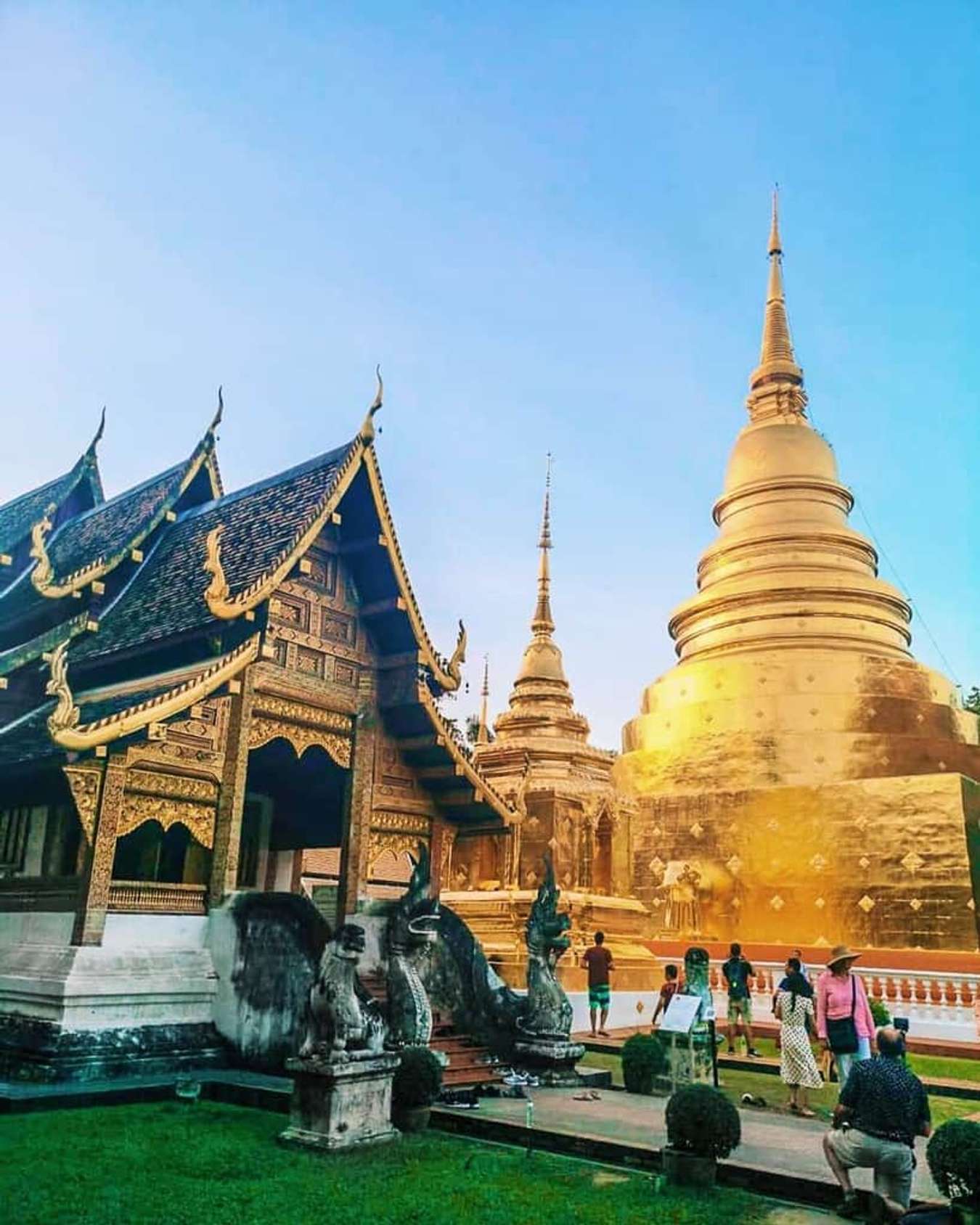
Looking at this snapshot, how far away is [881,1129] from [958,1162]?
1.38 ft

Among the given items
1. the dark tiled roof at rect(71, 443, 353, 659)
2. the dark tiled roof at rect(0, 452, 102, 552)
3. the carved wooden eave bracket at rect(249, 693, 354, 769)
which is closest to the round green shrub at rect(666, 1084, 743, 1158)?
Result: the carved wooden eave bracket at rect(249, 693, 354, 769)

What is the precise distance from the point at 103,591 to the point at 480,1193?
8.14m

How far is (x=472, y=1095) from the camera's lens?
8602 mm

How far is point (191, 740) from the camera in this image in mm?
9398

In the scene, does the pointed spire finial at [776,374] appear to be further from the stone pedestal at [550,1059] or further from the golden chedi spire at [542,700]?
the stone pedestal at [550,1059]

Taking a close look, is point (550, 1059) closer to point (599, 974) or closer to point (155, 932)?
point (155, 932)

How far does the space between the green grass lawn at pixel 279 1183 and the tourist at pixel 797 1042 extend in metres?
3.28

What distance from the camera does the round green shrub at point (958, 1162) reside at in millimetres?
4988

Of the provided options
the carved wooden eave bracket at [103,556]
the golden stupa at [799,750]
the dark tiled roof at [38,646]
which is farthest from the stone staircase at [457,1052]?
the golden stupa at [799,750]

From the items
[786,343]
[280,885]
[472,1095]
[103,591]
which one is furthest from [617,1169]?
[786,343]

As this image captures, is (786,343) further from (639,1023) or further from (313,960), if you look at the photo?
(313,960)

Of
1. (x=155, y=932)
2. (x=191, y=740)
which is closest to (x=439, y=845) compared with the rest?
(x=191, y=740)

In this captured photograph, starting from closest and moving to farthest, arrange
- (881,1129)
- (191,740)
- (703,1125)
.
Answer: (881,1129)
(703,1125)
(191,740)

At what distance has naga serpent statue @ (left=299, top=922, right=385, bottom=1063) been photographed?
697 cm
